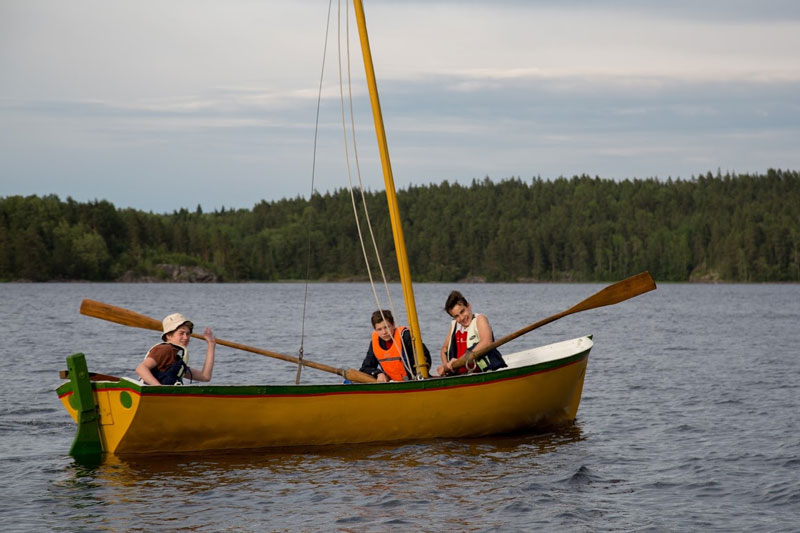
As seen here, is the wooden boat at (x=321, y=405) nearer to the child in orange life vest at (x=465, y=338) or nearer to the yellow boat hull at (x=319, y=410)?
the yellow boat hull at (x=319, y=410)

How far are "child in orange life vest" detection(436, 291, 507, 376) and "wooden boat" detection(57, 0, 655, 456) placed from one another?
A: 0.25 meters

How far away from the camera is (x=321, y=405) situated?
12922 mm

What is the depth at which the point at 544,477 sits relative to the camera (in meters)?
12.4

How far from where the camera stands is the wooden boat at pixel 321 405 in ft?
39.8

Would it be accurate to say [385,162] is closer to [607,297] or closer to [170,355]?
[607,297]

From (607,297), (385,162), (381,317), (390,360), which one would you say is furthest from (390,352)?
(607,297)

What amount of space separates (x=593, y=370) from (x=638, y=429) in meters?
10.9

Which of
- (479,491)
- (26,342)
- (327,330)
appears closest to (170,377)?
(479,491)

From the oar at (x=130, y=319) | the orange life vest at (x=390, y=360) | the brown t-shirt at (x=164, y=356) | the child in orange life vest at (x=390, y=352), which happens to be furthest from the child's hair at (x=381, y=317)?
the brown t-shirt at (x=164, y=356)

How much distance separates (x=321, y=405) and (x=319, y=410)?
Answer: 9cm

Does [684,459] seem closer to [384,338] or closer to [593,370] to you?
[384,338]

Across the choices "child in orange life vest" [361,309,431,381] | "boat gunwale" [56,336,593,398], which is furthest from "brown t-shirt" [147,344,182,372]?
"child in orange life vest" [361,309,431,381]

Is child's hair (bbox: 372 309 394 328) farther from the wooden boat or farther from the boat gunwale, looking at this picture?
the boat gunwale

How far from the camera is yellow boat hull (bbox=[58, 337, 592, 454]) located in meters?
12.2
